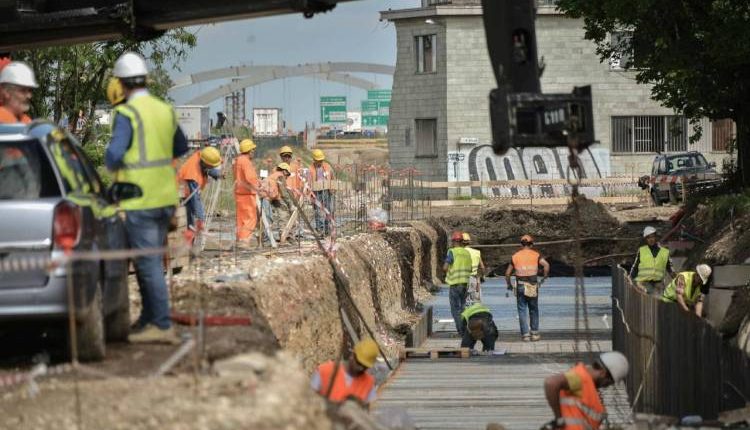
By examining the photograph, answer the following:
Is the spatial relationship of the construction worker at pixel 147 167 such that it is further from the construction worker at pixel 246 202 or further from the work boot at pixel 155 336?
the construction worker at pixel 246 202

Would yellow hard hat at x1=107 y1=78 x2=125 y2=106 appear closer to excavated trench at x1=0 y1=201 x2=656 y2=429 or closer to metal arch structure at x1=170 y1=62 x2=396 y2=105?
excavated trench at x1=0 y1=201 x2=656 y2=429

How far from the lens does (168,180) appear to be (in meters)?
12.5

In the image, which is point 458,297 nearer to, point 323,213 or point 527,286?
point 527,286

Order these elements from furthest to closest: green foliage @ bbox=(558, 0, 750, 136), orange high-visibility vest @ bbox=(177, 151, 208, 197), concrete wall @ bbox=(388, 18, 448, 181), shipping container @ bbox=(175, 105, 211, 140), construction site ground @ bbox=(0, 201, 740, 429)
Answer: concrete wall @ bbox=(388, 18, 448, 181)
shipping container @ bbox=(175, 105, 211, 140)
green foliage @ bbox=(558, 0, 750, 136)
orange high-visibility vest @ bbox=(177, 151, 208, 197)
construction site ground @ bbox=(0, 201, 740, 429)

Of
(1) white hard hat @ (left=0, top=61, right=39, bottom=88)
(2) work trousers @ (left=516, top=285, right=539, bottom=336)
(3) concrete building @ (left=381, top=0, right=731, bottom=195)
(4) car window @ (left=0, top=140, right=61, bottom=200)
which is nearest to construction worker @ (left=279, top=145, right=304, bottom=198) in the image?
(2) work trousers @ (left=516, top=285, right=539, bottom=336)

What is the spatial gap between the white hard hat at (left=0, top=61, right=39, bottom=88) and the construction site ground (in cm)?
215

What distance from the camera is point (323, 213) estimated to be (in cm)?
2959

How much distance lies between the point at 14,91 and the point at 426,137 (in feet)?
175

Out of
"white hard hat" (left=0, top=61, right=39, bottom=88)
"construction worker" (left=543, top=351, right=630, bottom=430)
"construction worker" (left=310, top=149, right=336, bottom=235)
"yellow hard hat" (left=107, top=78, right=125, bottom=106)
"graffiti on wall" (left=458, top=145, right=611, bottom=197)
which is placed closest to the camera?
"yellow hard hat" (left=107, top=78, right=125, bottom=106)

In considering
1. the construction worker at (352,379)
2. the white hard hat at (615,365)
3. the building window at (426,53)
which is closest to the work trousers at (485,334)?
the white hard hat at (615,365)

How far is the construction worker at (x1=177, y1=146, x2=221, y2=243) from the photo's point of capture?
2245cm

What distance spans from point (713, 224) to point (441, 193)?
2944 centimetres

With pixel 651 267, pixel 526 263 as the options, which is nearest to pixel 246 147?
pixel 526 263

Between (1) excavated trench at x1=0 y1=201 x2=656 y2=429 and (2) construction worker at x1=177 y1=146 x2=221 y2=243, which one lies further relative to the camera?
(2) construction worker at x1=177 y1=146 x2=221 y2=243
